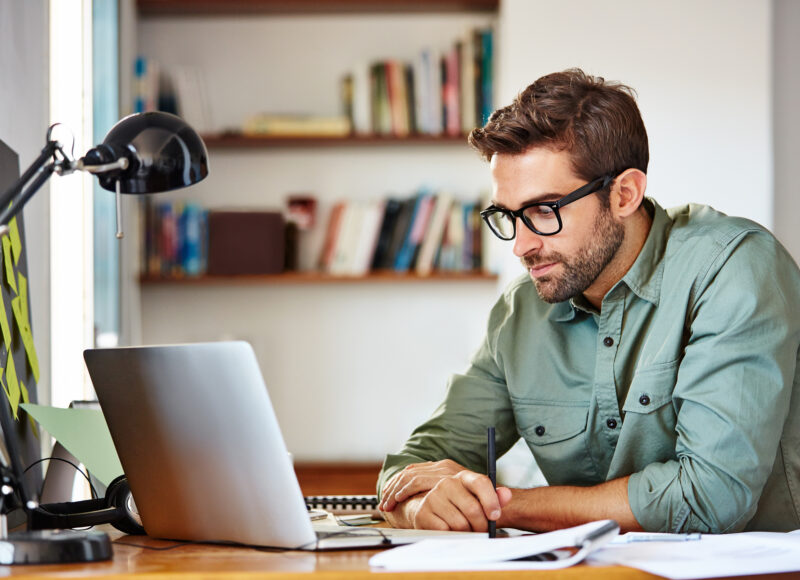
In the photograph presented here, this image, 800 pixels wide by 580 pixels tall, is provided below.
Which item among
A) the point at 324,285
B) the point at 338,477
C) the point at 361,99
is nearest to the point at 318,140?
the point at 361,99

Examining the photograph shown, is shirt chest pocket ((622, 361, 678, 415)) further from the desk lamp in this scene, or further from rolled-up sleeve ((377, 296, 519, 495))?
the desk lamp

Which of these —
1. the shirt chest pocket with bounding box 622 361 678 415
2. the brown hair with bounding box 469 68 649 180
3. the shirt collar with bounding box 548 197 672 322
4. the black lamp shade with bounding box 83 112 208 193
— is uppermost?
the brown hair with bounding box 469 68 649 180

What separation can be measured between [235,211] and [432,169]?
2.57 feet

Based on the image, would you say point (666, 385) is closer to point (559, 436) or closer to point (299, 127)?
point (559, 436)

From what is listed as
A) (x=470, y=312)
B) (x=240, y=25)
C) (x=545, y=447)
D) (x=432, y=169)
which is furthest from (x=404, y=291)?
(x=545, y=447)

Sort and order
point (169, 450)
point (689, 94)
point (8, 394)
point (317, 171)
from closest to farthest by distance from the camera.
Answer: point (169, 450) < point (8, 394) < point (689, 94) < point (317, 171)

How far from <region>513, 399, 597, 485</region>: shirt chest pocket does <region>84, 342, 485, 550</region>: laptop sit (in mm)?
489

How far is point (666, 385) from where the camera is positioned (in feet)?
4.48

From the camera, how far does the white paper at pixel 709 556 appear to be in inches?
32.0

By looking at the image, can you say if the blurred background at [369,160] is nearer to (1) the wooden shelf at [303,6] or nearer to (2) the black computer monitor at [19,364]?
(1) the wooden shelf at [303,6]

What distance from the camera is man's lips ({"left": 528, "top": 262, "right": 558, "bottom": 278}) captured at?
4.97 ft

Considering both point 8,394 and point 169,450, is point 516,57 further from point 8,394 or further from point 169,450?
point 169,450

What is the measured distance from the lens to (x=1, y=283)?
1.51m

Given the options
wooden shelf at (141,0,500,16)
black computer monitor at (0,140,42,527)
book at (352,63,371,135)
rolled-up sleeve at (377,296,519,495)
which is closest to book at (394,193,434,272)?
book at (352,63,371,135)
